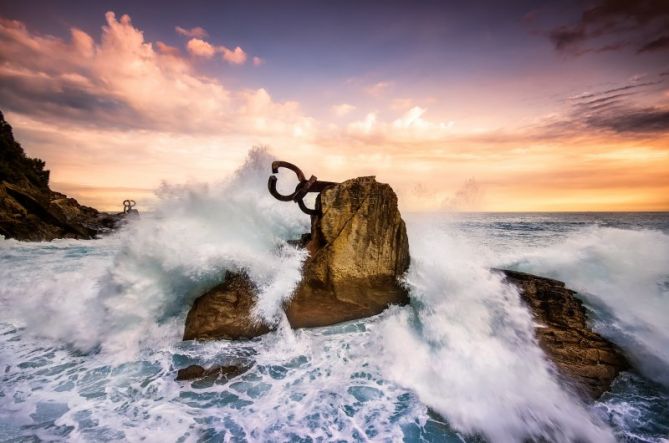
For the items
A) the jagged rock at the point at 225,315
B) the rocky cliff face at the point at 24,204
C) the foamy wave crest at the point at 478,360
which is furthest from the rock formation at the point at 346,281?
the rocky cliff face at the point at 24,204

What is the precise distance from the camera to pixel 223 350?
15.1ft

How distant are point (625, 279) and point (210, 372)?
7.21 metres

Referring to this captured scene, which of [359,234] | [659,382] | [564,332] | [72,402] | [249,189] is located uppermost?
[249,189]

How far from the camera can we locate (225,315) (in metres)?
4.93

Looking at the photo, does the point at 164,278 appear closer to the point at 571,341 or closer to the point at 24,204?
the point at 571,341

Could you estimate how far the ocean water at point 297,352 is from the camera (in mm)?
3248

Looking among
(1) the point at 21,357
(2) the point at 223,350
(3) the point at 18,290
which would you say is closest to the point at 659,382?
(2) the point at 223,350

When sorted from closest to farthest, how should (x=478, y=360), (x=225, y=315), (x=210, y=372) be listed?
(x=478, y=360)
(x=210, y=372)
(x=225, y=315)

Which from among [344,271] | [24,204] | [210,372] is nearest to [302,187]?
[344,271]

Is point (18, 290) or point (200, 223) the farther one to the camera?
point (18, 290)

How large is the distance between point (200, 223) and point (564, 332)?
6.75 metres

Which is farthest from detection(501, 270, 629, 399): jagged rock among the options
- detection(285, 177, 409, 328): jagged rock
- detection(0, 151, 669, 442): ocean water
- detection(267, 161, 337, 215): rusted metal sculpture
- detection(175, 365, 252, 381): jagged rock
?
detection(175, 365, 252, 381): jagged rock

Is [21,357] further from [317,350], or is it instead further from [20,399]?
[317,350]

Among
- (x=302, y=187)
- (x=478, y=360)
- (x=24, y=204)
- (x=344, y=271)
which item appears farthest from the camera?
(x=24, y=204)
